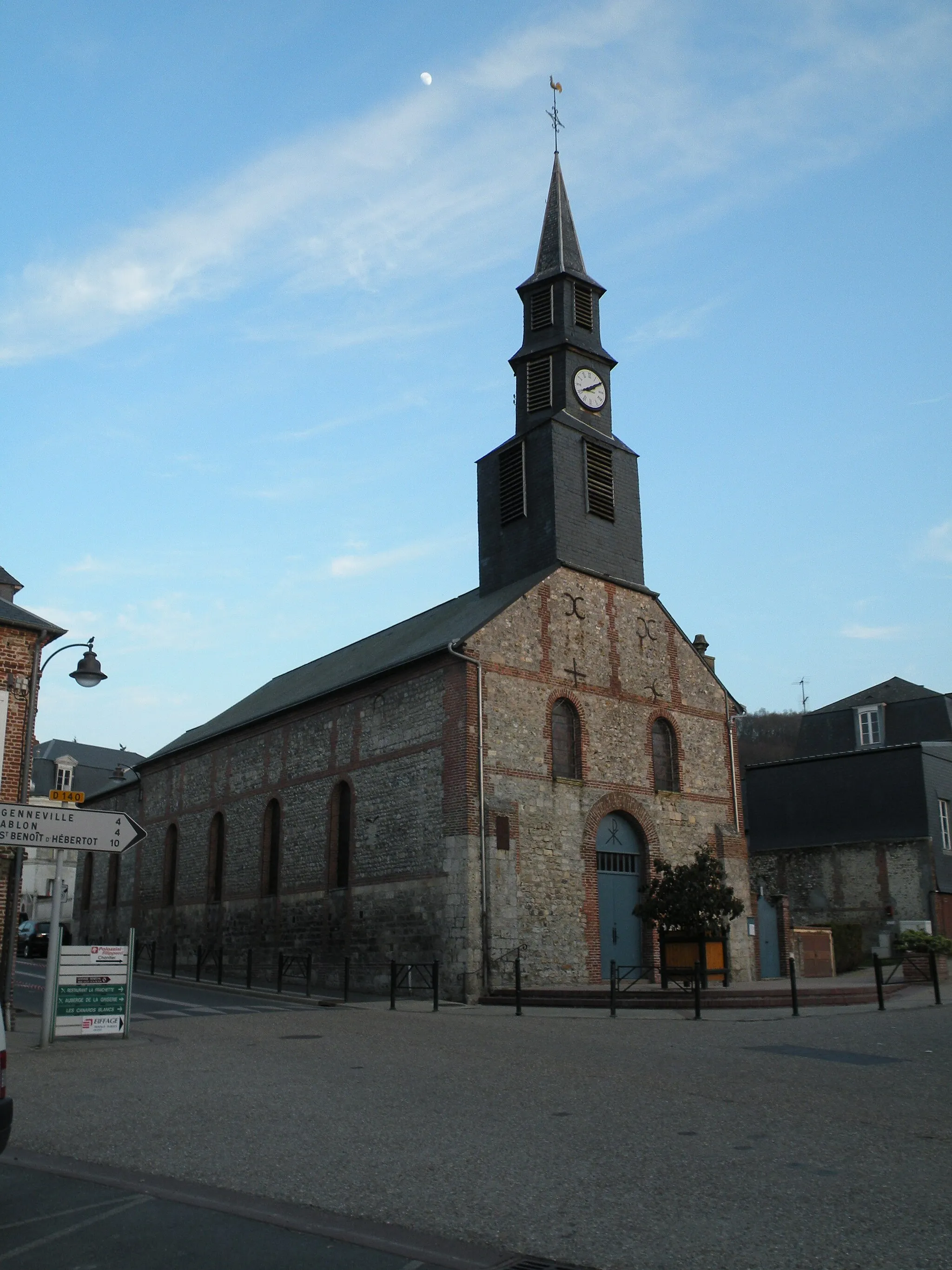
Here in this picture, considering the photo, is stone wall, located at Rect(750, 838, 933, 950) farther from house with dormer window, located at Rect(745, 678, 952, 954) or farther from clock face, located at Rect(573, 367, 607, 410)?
clock face, located at Rect(573, 367, 607, 410)

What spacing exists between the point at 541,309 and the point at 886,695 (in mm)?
22299

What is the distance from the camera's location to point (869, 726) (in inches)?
1545

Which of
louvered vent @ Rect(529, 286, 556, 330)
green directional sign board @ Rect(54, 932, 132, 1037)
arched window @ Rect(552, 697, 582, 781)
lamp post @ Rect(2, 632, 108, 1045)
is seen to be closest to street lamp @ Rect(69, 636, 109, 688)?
lamp post @ Rect(2, 632, 108, 1045)

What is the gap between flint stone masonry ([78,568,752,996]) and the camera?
21547 mm

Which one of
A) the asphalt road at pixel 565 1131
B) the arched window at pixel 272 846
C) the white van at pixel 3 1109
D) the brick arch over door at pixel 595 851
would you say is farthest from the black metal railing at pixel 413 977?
the white van at pixel 3 1109

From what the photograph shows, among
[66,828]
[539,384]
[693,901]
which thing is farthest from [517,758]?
[66,828]

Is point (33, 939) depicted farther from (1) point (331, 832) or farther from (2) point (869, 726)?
(2) point (869, 726)

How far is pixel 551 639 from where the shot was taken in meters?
24.1

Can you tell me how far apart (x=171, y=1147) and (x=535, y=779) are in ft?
51.0

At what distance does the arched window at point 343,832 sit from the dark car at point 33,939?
1315 centimetres

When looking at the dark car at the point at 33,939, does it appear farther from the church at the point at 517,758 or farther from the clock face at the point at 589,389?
the clock face at the point at 589,389

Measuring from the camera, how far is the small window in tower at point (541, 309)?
93.4ft

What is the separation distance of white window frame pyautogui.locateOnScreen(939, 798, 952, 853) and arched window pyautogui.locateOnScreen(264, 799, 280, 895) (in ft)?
59.5

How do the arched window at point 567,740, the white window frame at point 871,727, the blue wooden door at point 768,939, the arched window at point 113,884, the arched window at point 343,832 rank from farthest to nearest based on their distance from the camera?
the white window frame at point 871,727 → the arched window at point 113,884 → the blue wooden door at point 768,939 → the arched window at point 343,832 → the arched window at point 567,740
